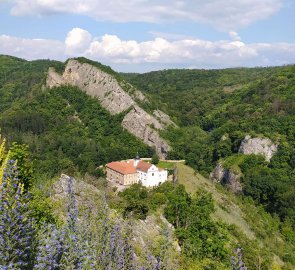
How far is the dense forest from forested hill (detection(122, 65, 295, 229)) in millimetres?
247

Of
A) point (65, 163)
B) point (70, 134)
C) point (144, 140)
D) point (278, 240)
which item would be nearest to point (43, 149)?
point (70, 134)

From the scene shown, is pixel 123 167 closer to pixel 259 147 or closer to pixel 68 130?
pixel 259 147

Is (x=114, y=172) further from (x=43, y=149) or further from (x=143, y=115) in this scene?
(x=143, y=115)

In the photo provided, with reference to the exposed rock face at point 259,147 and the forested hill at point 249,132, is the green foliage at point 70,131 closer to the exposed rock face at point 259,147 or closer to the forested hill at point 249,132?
the forested hill at point 249,132

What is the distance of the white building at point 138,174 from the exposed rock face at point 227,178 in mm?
14749

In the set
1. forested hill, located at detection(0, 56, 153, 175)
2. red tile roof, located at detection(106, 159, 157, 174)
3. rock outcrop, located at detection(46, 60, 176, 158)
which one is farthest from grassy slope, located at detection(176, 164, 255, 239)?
rock outcrop, located at detection(46, 60, 176, 158)

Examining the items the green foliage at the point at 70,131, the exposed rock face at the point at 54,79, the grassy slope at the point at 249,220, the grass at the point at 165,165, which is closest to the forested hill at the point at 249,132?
the grassy slope at the point at 249,220

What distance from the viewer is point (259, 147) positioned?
276 feet

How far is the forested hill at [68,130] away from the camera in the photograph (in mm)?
88312

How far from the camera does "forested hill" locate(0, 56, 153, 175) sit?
8831 centimetres

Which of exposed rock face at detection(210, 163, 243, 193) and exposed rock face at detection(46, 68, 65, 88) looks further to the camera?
exposed rock face at detection(46, 68, 65, 88)

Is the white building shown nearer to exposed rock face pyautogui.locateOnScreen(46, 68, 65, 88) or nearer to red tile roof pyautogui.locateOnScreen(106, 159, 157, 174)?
red tile roof pyautogui.locateOnScreen(106, 159, 157, 174)

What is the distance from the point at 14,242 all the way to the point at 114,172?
6829 cm

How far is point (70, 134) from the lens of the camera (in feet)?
337
